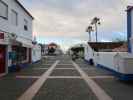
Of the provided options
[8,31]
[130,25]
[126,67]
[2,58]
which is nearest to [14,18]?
[8,31]

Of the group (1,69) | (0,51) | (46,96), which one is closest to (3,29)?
(0,51)

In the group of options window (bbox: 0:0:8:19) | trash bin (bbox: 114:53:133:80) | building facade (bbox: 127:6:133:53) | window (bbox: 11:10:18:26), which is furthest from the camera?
window (bbox: 11:10:18:26)

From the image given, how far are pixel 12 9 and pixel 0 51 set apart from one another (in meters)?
5.67

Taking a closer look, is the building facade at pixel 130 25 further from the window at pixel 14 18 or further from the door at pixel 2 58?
the door at pixel 2 58

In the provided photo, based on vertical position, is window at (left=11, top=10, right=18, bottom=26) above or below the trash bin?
above

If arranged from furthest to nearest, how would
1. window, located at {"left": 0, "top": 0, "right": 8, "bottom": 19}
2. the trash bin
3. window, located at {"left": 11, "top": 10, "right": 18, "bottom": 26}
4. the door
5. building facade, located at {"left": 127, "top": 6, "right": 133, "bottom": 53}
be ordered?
window, located at {"left": 11, "top": 10, "right": 18, "bottom": 26} → building facade, located at {"left": 127, "top": 6, "right": 133, "bottom": 53} → window, located at {"left": 0, "top": 0, "right": 8, "bottom": 19} → the door → the trash bin

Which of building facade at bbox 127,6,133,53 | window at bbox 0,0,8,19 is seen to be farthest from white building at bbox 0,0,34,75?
building facade at bbox 127,6,133,53

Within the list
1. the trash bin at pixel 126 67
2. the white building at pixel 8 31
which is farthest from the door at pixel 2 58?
the trash bin at pixel 126 67

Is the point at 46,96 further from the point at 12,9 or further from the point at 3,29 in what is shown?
the point at 12,9

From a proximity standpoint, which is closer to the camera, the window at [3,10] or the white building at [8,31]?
the white building at [8,31]

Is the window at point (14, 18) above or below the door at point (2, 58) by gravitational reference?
above

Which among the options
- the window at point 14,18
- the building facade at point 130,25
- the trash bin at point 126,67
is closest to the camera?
the trash bin at point 126,67

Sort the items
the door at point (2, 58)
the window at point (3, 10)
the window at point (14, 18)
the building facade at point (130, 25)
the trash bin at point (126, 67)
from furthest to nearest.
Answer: the window at point (14, 18) → the building facade at point (130, 25) → the window at point (3, 10) → the door at point (2, 58) → the trash bin at point (126, 67)

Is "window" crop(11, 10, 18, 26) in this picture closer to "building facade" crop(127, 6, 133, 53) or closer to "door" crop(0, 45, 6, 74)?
"door" crop(0, 45, 6, 74)
